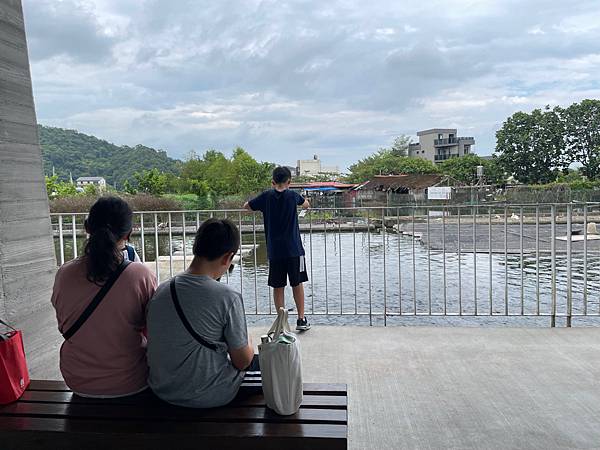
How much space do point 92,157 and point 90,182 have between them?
11.4 feet

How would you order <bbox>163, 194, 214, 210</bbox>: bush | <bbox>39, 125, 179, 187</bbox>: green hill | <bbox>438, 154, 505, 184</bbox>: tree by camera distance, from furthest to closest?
<bbox>438, 154, 505, 184</bbox>: tree < <bbox>39, 125, 179, 187</bbox>: green hill < <bbox>163, 194, 214, 210</bbox>: bush

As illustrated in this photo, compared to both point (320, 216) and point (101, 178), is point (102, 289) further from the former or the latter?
point (101, 178)

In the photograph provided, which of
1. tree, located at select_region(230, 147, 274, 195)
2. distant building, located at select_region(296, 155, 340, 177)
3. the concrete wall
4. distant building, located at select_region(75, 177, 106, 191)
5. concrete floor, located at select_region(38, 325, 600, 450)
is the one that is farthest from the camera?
distant building, located at select_region(296, 155, 340, 177)

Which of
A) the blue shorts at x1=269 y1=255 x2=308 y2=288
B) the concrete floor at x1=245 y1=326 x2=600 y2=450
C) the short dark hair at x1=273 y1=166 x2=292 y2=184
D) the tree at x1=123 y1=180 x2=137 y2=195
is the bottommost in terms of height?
the concrete floor at x1=245 y1=326 x2=600 y2=450

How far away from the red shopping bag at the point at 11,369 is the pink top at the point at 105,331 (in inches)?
7.7

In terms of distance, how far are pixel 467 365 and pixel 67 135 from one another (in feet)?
128

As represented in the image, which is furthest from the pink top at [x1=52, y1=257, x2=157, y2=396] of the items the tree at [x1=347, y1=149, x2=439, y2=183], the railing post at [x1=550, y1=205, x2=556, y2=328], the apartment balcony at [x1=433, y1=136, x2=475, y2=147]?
the apartment balcony at [x1=433, y1=136, x2=475, y2=147]

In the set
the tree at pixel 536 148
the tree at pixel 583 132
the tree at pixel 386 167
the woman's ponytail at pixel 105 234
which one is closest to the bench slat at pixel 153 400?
the woman's ponytail at pixel 105 234

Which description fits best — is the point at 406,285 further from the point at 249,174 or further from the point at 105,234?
the point at 249,174

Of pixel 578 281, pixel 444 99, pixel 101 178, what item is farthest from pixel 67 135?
pixel 444 99

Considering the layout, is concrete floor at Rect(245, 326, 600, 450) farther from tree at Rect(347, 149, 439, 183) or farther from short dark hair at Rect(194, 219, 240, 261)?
tree at Rect(347, 149, 439, 183)

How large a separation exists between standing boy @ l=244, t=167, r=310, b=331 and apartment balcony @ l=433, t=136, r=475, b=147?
76.0 metres

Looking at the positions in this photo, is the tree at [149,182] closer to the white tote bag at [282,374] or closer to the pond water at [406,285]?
the pond water at [406,285]

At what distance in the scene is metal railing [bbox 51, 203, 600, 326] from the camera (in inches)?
159
